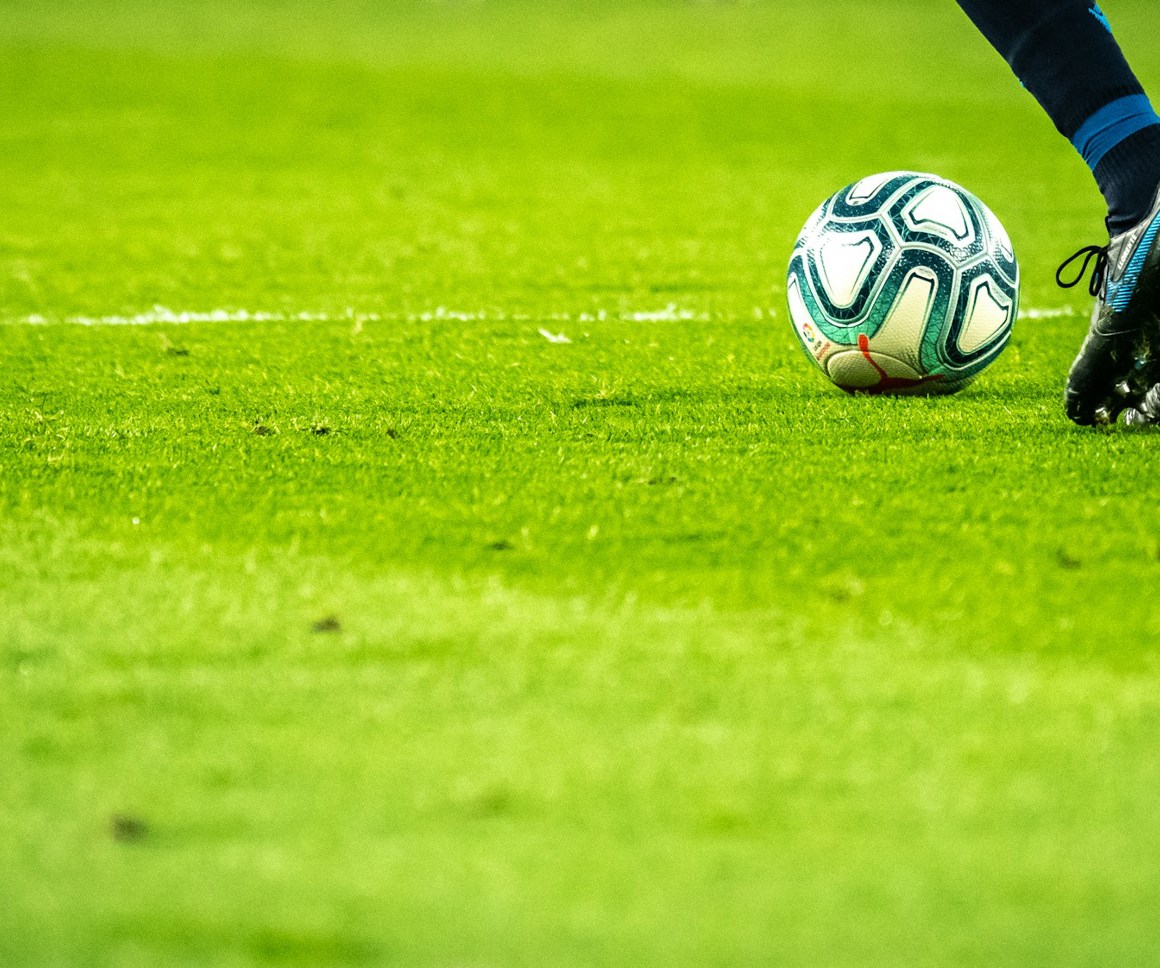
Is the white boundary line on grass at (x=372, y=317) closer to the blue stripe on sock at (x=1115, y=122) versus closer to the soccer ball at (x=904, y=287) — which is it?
the soccer ball at (x=904, y=287)

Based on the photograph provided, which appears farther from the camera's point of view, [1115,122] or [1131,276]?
[1115,122]

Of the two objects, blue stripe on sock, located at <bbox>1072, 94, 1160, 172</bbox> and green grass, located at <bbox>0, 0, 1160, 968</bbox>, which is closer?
green grass, located at <bbox>0, 0, 1160, 968</bbox>

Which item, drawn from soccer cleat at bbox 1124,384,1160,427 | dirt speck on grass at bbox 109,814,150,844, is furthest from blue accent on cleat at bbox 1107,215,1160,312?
dirt speck on grass at bbox 109,814,150,844

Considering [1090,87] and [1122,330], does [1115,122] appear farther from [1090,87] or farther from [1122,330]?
[1122,330]

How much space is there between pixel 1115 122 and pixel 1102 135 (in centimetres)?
4

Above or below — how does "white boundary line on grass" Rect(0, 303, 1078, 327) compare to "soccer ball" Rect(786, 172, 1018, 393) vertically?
below

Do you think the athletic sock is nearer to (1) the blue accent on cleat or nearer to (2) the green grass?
(1) the blue accent on cleat

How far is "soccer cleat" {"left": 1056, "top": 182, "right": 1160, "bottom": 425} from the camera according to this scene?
11.8ft

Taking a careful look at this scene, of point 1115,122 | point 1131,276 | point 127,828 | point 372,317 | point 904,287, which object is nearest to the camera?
point 127,828

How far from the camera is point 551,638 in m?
2.48

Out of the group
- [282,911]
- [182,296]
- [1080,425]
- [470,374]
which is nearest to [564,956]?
[282,911]

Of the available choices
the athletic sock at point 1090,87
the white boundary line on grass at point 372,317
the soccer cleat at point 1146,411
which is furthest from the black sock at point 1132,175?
the white boundary line on grass at point 372,317

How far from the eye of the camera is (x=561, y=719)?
2186 millimetres

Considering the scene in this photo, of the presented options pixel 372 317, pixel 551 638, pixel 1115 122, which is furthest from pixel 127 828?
pixel 372 317
